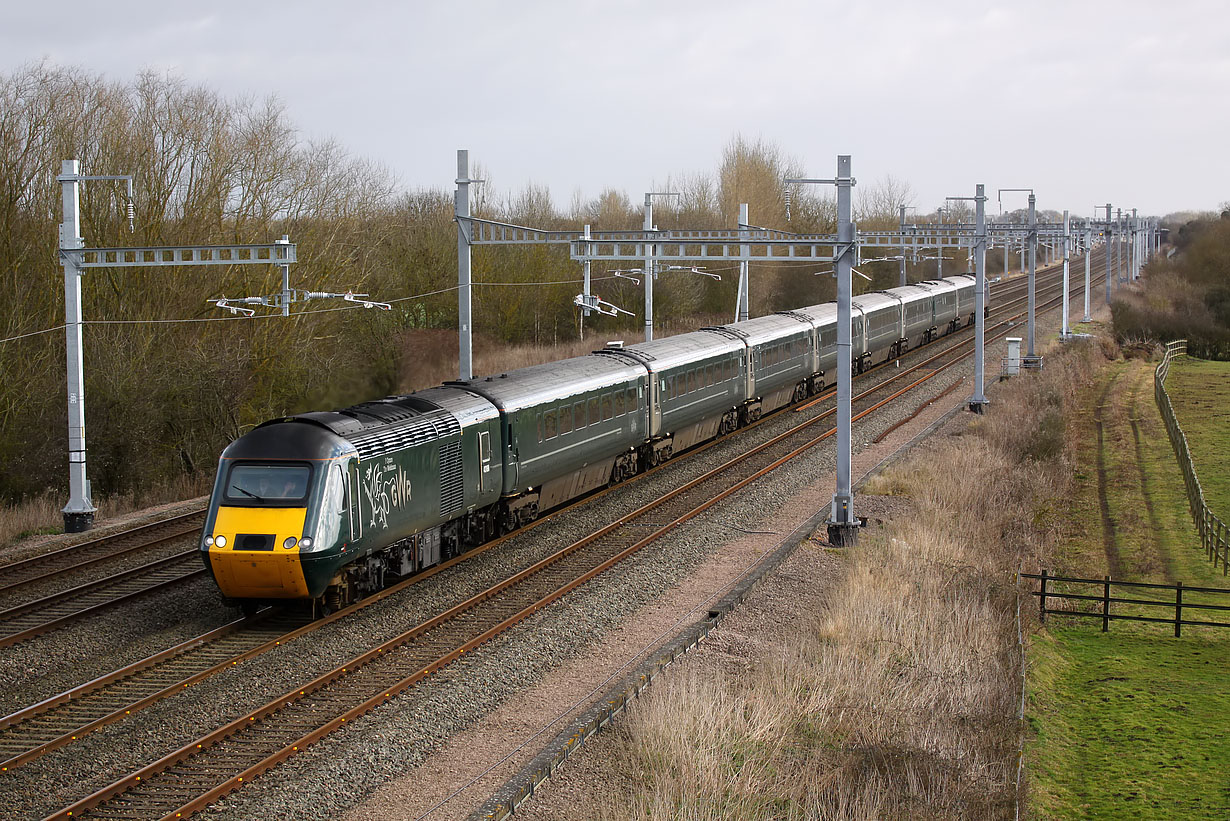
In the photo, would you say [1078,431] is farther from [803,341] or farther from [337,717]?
[337,717]

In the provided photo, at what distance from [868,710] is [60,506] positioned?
19106 mm

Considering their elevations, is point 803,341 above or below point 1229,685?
above

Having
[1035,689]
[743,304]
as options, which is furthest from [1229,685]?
[743,304]

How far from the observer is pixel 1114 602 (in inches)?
784

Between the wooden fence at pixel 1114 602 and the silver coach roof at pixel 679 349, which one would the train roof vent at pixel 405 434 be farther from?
the wooden fence at pixel 1114 602

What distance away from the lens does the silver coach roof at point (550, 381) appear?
20.0 meters

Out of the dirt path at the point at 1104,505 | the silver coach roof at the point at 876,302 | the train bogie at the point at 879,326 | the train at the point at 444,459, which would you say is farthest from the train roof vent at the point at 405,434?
the silver coach roof at the point at 876,302

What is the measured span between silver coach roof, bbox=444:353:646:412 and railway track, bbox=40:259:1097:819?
2623mm

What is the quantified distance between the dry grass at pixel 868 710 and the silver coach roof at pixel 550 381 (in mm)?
6180

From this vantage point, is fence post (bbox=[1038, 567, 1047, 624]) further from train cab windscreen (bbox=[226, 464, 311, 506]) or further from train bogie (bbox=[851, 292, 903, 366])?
train bogie (bbox=[851, 292, 903, 366])

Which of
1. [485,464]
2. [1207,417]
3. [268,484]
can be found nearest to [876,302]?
[1207,417]

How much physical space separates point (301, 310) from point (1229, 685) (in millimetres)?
27809

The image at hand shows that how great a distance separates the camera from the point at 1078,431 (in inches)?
1463

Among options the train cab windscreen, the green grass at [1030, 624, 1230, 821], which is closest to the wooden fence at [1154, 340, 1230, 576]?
the green grass at [1030, 624, 1230, 821]
